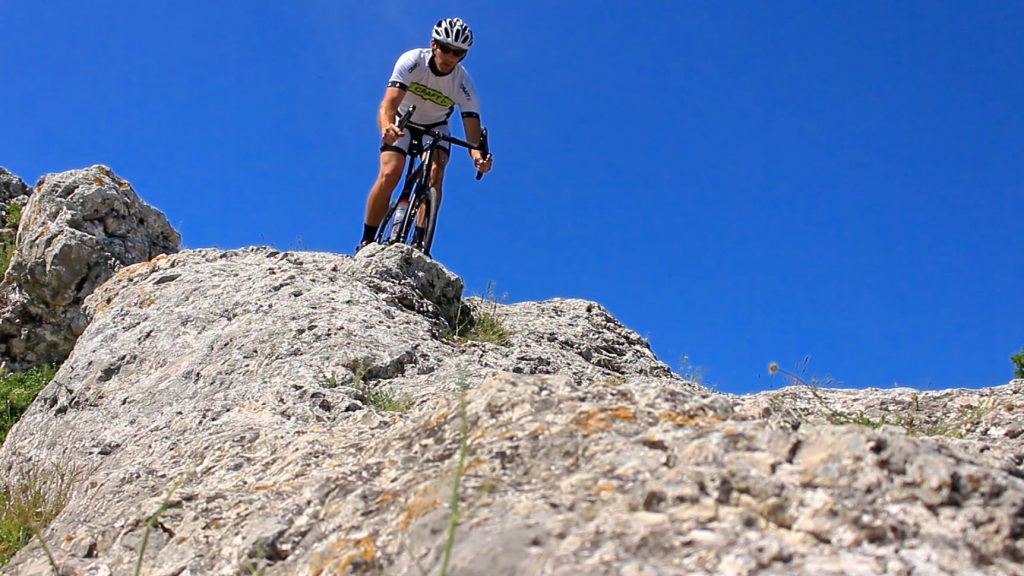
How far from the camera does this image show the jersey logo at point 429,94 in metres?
8.30

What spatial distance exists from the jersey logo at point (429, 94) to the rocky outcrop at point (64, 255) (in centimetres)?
462

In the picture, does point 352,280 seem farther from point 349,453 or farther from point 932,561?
point 932,561

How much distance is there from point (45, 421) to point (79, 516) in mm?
2483

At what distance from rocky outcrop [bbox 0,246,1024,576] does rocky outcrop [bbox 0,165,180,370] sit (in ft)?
16.9

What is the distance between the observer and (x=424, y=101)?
838 centimetres

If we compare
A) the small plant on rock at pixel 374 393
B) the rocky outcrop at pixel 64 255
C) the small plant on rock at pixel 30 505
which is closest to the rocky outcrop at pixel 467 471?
the small plant on rock at pixel 374 393

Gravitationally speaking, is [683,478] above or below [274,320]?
below

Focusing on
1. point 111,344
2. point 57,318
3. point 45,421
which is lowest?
point 45,421

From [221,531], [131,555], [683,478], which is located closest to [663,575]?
[683,478]

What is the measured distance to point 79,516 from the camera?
371 cm

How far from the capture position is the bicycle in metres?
8.11

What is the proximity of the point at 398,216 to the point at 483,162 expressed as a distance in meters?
0.94

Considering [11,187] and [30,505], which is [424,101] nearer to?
[30,505]

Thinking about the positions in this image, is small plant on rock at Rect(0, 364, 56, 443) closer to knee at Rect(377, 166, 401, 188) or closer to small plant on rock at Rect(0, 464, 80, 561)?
knee at Rect(377, 166, 401, 188)
